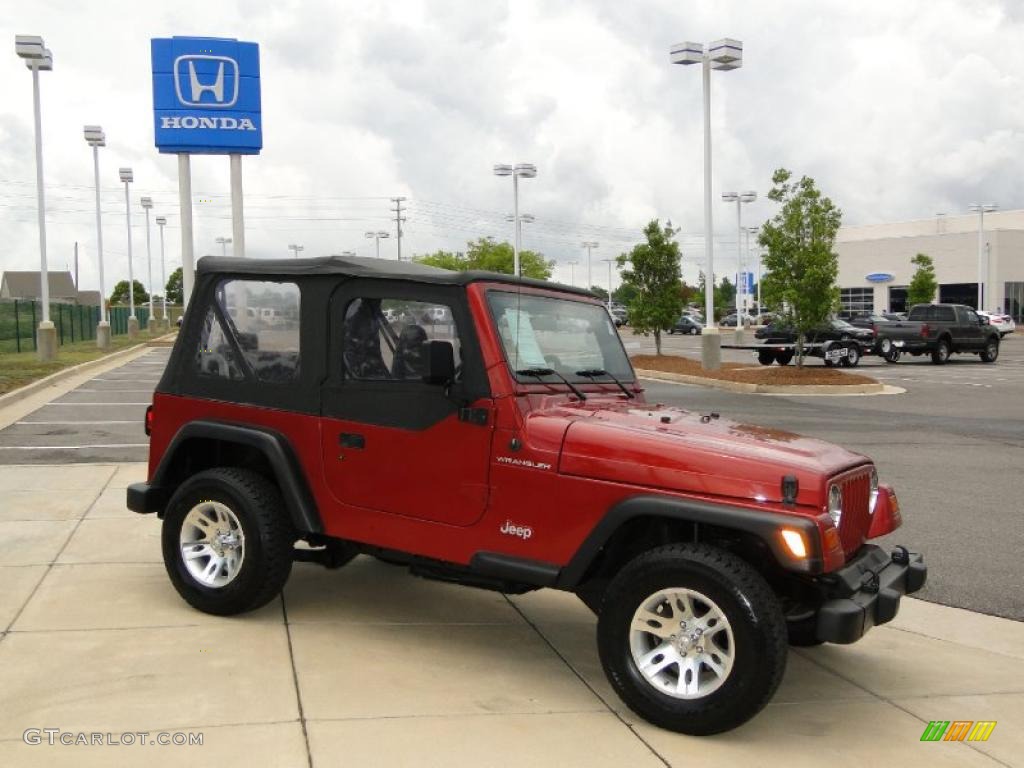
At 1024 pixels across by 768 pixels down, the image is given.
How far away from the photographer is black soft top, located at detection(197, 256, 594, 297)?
16.9ft

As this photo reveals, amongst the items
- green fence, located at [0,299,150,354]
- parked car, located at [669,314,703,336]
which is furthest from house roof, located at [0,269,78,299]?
parked car, located at [669,314,703,336]

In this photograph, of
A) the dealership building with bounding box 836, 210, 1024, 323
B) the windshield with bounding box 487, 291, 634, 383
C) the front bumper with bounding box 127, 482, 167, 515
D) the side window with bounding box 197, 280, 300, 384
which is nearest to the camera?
the windshield with bounding box 487, 291, 634, 383

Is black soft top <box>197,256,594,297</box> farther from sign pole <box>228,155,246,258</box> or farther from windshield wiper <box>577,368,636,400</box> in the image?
sign pole <box>228,155,246,258</box>

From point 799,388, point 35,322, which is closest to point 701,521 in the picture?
point 799,388

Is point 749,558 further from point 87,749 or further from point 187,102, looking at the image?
point 187,102

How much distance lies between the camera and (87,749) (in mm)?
3965

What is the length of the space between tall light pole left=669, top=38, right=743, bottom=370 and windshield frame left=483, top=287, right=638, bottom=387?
67.1 feet

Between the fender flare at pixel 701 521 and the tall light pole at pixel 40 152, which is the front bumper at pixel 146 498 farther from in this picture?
the tall light pole at pixel 40 152

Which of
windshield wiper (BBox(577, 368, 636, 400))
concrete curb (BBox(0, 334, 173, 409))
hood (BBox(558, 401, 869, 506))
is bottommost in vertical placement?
concrete curb (BBox(0, 334, 173, 409))

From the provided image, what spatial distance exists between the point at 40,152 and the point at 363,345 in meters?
28.2

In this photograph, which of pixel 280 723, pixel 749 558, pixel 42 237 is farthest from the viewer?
pixel 42 237

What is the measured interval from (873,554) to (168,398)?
3926 millimetres

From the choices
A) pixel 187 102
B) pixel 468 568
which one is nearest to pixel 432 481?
pixel 468 568
